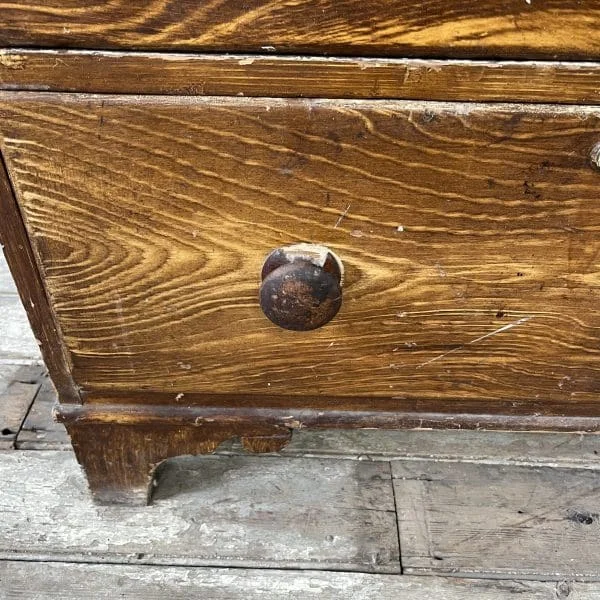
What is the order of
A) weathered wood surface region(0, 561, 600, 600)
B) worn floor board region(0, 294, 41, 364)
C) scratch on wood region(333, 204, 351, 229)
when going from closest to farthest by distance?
scratch on wood region(333, 204, 351, 229)
weathered wood surface region(0, 561, 600, 600)
worn floor board region(0, 294, 41, 364)

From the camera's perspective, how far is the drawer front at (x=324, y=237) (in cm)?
57

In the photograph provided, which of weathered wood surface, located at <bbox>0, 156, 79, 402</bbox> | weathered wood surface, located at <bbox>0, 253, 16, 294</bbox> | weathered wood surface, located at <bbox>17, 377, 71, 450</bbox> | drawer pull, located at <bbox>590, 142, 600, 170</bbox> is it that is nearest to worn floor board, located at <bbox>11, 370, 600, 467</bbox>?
weathered wood surface, located at <bbox>17, 377, 71, 450</bbox>

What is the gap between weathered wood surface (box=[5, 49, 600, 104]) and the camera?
1.77 ft

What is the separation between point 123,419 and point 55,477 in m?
0.21

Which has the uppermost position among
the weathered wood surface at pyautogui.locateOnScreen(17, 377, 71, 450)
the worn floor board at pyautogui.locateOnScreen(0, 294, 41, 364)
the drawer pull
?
the drawer pull

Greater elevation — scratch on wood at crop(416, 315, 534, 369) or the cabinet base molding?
scratch on wood at crop(416, 315, 534, 369)

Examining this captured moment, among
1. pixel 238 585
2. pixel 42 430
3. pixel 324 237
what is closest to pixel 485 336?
pixel 324 237

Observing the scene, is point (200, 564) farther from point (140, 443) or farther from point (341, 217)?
point (341, 217)

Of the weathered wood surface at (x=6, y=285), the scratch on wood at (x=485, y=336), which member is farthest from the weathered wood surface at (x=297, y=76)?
the weathered wood surface at (x=6, y=285)

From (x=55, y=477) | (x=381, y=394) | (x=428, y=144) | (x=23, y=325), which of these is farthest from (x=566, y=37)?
(x=23, y=325)

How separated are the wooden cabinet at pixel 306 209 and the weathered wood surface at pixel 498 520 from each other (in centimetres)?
16

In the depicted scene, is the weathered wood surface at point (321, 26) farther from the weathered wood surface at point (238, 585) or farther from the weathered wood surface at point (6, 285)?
the weathered wood surface at point (6, 285)

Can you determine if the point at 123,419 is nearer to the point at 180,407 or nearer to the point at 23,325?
the point at 180,407

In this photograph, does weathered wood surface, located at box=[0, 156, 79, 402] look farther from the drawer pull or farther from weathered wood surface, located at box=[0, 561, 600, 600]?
the drawer pull
